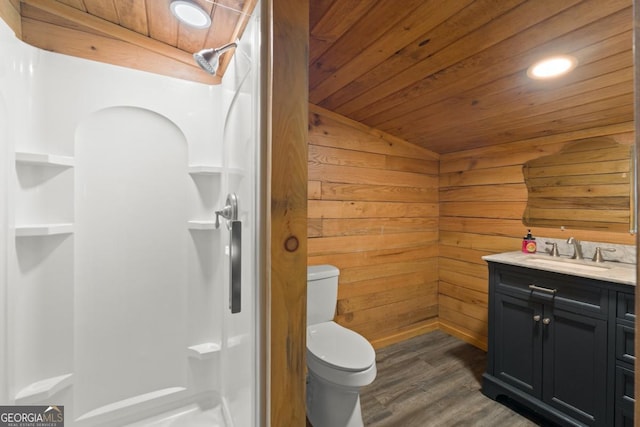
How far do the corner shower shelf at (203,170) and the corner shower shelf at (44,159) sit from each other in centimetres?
55

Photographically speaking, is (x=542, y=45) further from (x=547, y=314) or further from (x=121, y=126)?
(x=121, y=126)

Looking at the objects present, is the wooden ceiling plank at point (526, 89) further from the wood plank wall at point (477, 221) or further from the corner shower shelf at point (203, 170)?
the corner shower shelf at point (203, 170)

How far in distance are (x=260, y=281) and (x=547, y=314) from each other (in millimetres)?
1683

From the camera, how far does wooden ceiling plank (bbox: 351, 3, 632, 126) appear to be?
3.37ft

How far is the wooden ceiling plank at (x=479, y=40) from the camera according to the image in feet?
3.37

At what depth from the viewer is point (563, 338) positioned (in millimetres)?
1497

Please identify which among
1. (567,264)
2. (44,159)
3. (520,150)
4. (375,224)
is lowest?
(567,264)

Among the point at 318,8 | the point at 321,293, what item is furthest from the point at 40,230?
the point at 318,8

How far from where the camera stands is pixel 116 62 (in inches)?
58.8

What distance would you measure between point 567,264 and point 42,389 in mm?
2986

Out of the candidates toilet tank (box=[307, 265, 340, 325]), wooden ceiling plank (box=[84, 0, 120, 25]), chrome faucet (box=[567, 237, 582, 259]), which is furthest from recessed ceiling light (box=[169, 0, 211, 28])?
chrome faucet (box=[567, 237, 582, 259])

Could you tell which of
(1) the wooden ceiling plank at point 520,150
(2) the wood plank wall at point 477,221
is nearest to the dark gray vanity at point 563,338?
(2) the wood plank wall at point 477,221

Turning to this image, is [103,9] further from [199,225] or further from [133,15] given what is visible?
[199,225]

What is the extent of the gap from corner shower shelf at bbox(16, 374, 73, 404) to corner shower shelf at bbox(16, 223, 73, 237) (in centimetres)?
73
